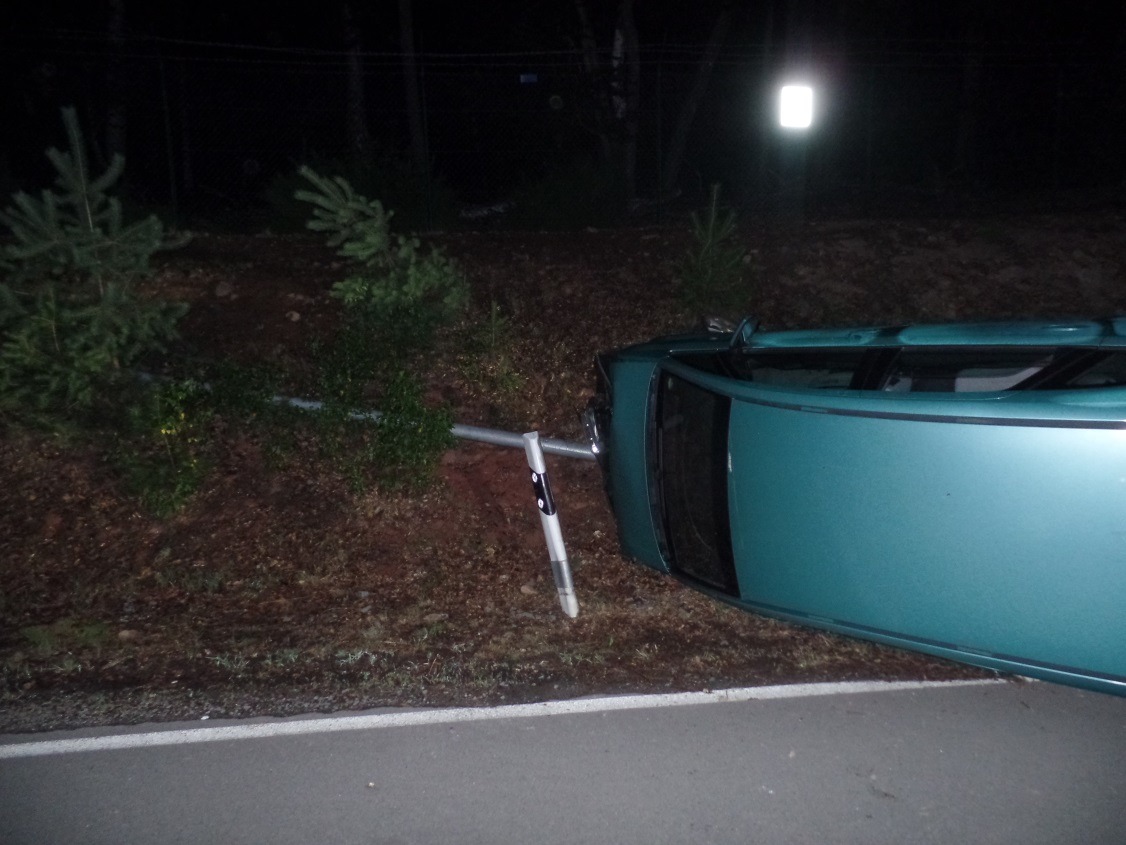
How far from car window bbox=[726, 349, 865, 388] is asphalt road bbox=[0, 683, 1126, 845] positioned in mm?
1540

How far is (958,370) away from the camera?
4.73 metres

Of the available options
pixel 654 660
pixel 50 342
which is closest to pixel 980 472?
pixel 654 660

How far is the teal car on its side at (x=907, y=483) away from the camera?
3.64m

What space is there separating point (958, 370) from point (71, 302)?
5.80 m

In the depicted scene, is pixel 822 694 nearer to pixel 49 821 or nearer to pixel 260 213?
pixel 49 821

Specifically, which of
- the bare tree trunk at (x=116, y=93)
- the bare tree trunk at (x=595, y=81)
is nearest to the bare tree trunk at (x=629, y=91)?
the bare tree trunk at (x=595, y=81)

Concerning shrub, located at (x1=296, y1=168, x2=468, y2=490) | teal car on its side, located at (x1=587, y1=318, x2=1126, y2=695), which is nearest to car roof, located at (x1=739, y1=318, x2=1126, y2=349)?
teal car on its side, located at (x1=587, y1=318, x2=1126, y2=695)

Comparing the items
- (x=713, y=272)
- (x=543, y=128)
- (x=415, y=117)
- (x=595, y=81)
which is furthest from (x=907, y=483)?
(x=595, y=81)

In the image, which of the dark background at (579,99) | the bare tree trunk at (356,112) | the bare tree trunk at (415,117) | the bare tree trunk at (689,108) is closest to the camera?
the bare tree trunk at (415,117)

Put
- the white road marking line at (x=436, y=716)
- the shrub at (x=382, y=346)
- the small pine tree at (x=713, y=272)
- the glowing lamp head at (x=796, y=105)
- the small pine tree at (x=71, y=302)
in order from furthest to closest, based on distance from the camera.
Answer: the glowing lamp head at (x=796, y=105) < the small pine tree at (x=713, y=272) < the shrub at (x=382, y=346) < the small pine tree at (x=71, y=302) < the white road marking line at (x=436, y=716)

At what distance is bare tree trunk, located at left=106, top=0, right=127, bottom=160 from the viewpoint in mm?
16297

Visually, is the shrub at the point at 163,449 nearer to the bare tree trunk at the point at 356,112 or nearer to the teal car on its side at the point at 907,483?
the teal car on its side at the point at 907,483

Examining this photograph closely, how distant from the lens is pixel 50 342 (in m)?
6.74

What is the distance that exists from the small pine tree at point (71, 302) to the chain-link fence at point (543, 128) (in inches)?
205
